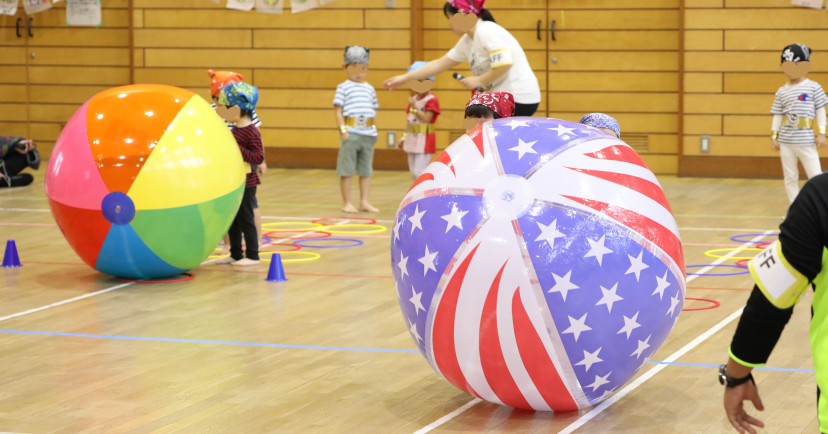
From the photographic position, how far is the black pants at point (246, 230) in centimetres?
829

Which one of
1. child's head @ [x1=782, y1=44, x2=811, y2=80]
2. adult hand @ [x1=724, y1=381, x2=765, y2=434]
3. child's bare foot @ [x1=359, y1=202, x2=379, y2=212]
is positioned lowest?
child's bare foot @ [x1=359, y1=202, x2=379, y2=212]

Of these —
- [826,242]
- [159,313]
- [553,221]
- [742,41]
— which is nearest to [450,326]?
[553,221]

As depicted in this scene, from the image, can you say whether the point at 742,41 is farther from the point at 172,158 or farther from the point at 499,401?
the point at 499,401

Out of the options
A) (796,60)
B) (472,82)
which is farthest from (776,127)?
(472,82)

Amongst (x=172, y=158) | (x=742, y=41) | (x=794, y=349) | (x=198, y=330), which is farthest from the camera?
(x=742, y=41)

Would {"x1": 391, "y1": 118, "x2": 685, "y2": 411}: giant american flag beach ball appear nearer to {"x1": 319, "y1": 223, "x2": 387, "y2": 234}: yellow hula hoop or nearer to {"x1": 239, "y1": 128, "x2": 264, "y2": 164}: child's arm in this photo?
{"x1": 239, "y1": 128, "x2": 264, "y2": 164}: child's arm

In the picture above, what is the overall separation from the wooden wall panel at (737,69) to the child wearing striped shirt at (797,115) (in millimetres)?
3835

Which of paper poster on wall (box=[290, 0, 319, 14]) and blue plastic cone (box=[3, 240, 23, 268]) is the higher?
paper poster on wall (box=[290, 0, 319, 14])

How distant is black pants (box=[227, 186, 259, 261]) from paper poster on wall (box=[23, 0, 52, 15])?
32.1 feet

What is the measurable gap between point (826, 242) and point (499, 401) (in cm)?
236

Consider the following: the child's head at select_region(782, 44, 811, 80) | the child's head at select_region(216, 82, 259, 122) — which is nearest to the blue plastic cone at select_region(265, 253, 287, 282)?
the child's head at select_region(216, 82, 259, 122)

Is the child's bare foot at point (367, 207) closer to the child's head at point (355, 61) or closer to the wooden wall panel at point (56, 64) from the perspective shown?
the child's head at point (355, 61)

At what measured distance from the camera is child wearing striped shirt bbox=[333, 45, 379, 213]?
37.1 feet

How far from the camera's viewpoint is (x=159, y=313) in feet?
22.1
